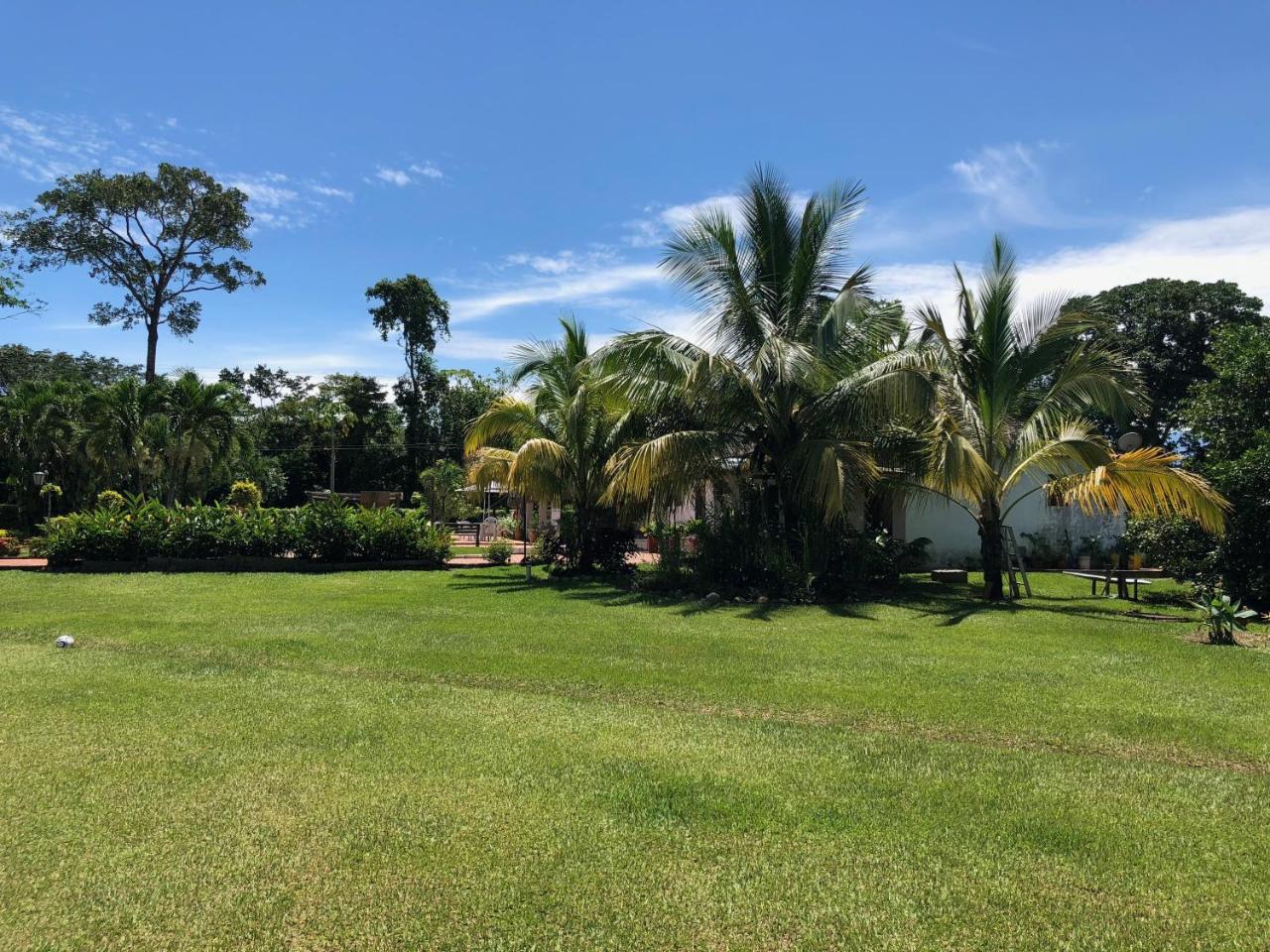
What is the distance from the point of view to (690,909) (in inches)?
118

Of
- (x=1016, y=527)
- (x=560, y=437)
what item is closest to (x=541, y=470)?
(x=560, y=437)

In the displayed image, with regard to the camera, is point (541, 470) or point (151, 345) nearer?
point (541, 470)

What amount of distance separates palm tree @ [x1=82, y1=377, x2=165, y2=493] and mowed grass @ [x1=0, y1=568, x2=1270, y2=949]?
17.6m

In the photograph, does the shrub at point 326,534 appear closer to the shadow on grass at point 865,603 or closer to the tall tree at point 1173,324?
the shadow on grass at point 865,603

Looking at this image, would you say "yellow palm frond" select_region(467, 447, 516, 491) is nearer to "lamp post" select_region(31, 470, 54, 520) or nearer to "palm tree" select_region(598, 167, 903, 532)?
"palm tree" select_region(598, 167, 903, 532)

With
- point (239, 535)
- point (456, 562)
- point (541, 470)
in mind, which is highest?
point (541, 470)

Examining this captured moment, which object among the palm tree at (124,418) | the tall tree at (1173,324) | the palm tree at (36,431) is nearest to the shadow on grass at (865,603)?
the palm tree at (124,418)

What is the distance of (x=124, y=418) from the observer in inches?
925

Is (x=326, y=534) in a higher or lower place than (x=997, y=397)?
lower

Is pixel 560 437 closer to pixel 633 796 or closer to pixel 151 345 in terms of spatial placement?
pixel 633 796

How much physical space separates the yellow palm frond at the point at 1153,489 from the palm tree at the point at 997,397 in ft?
0.25

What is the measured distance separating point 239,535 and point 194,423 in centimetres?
765

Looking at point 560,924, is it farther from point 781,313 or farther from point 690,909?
point 781,313

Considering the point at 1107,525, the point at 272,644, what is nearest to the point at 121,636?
the point at 272,644
